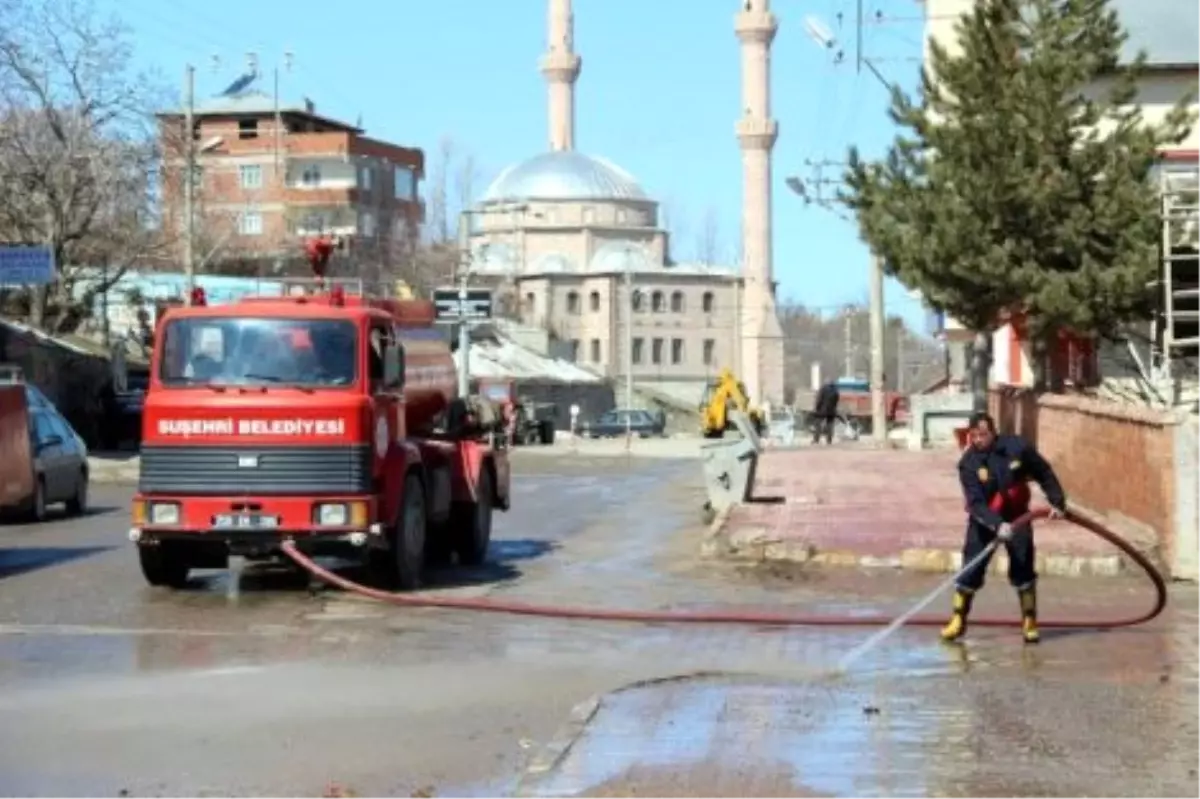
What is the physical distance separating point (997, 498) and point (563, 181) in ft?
413

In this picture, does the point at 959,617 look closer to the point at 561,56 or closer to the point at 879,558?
the point at 879,558

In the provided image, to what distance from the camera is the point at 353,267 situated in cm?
8881

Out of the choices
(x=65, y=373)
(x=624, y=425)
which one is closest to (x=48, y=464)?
(x=65, y=373)

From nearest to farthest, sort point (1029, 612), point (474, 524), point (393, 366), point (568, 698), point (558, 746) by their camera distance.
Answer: point (558, 746) → point (568, 698) → point (1029, 612) → point (393, 366) → point (474, 524)

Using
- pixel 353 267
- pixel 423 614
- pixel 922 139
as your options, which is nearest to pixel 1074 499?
pixel 922 139

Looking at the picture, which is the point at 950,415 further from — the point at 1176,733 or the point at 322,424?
the point at 1176,733

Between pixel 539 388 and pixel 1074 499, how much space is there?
75437 mm

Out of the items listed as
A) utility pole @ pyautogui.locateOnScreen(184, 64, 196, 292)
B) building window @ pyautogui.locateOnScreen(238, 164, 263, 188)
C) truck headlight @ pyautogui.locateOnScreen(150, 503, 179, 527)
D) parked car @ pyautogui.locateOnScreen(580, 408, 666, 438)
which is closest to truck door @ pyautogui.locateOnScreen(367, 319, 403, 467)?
truck headlight @ pyautogui.locateOnScreen(150, 503, 179, 527)

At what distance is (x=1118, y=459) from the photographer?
21.3m

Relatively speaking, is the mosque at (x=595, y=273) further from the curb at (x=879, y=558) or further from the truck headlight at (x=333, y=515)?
the truck headlight at (x=333, y=515)

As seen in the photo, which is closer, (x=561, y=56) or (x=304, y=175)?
(x=304, y=175)

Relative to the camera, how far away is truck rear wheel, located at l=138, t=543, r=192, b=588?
1747 centimetres

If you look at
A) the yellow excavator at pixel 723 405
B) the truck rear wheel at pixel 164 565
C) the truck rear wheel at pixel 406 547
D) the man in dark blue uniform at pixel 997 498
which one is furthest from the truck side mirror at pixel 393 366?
the yellow excavator at pixel 723 405

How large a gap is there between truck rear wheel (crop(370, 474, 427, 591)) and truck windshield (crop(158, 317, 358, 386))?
141cm
